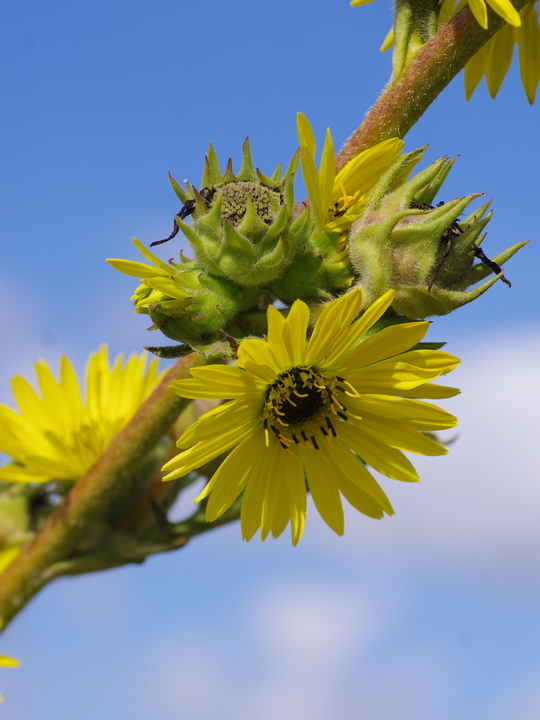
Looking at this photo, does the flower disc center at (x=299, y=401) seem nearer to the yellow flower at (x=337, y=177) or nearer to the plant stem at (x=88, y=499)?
the plant stem at (x=88, y=499)

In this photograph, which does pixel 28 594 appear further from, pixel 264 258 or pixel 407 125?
pixel 407 125

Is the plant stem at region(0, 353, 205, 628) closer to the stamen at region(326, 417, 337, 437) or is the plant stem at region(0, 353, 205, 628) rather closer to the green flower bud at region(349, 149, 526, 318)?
the stamen at region(326, 417, 337, 437)

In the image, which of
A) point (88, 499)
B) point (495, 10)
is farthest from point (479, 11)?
point (88, 499)

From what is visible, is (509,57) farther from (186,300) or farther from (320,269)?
(186,300)

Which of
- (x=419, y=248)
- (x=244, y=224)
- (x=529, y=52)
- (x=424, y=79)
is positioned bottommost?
(x=419, y=248)

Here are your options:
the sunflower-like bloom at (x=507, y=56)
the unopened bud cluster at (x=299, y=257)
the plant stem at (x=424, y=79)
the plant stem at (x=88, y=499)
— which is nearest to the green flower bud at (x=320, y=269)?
the unopened bud cluster at (x=299, y=257)

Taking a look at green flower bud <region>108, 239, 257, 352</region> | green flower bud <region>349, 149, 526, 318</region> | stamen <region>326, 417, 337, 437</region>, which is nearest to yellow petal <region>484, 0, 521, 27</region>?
green flower bud <region>349, 149, 526, 318</region>
